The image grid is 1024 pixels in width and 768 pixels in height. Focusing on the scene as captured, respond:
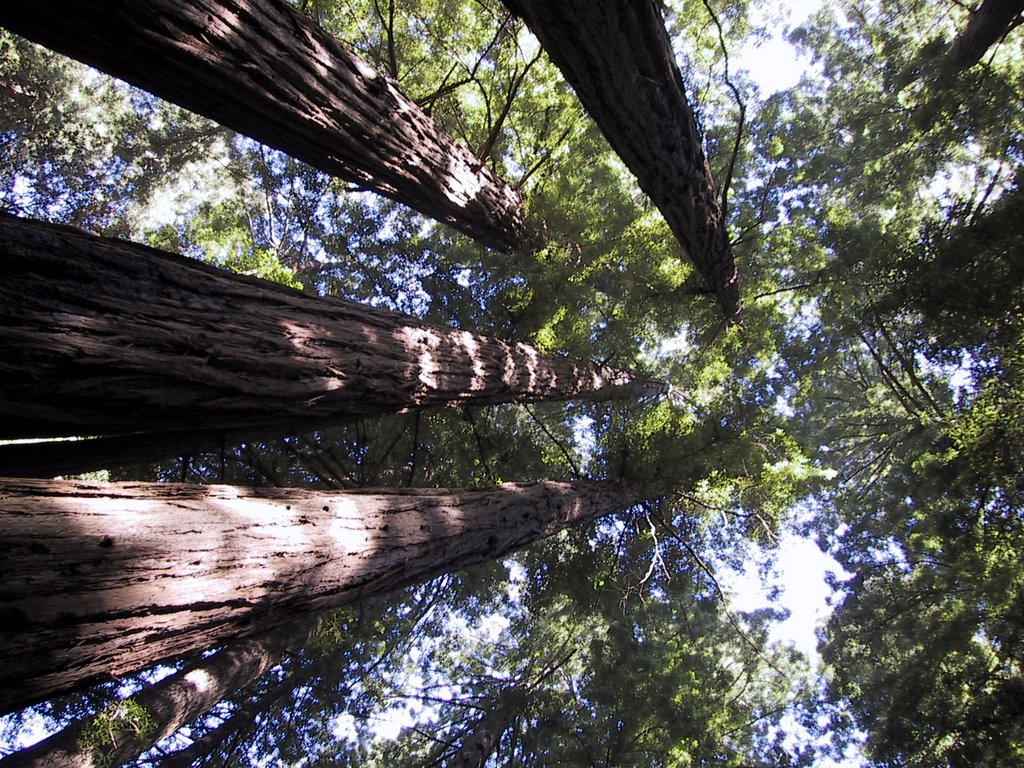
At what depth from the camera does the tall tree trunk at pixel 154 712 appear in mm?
3236

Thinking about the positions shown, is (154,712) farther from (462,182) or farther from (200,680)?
(462,182)

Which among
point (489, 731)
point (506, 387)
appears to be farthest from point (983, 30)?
point (489, 731)

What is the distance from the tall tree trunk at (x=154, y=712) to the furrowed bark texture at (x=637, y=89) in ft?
14.9

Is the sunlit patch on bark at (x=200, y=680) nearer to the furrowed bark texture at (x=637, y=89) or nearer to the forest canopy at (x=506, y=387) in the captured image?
the forest canopy at (x=506, y=387)

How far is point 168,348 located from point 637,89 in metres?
3.40

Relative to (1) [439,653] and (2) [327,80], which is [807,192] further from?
(1) [439,653]

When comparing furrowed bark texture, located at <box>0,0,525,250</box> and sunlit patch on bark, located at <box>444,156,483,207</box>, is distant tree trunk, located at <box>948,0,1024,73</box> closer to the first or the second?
sunlit patch on bark, located at <box>444,156,483,207</box>

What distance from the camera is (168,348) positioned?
2391mm

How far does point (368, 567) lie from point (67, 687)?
1.31 meters

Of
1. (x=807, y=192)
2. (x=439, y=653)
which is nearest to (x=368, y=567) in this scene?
(x=439, y=653)

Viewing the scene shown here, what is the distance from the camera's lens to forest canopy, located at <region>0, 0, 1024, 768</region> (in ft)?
7.53

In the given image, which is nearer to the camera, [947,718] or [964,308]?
[964,308]

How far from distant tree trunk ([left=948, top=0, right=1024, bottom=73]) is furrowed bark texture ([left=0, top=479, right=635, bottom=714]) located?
1025 cm

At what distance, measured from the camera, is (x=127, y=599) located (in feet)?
5.84
